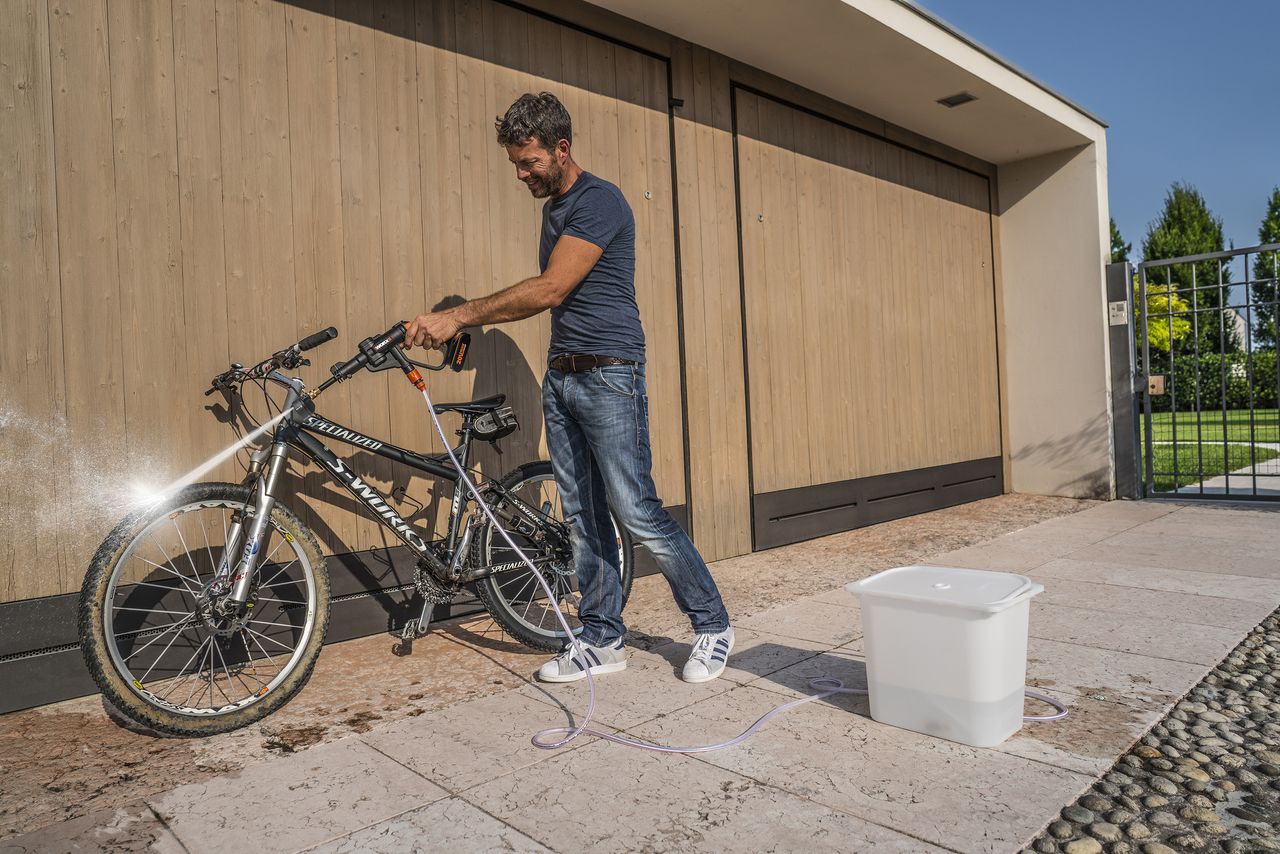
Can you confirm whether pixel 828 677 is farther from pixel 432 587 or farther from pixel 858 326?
pixel 858 326

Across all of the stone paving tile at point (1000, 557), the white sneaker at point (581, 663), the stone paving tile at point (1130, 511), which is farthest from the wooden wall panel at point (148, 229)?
the stone paving tile at point (1130, 511)

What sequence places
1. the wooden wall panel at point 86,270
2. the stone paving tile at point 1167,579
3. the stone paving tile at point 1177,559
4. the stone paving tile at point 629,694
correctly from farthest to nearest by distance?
the stone paving tile at point 1177,559 → the stone paving tile at point 1167,579 → the wooden wall panel at point 86,270 → the stone paving tile at point 629,694

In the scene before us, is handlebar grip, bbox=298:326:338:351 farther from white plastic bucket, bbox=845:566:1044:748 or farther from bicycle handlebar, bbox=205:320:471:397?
white plastic bucket, bbox=845:566:1044:748

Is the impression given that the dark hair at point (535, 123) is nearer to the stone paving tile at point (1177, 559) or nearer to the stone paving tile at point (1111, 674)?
the stone paving tile at point (1111, 674)

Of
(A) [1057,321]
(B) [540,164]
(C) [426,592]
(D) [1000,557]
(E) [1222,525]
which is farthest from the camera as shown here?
(A) [1057,321]

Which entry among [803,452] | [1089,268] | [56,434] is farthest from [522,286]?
[1089,268]

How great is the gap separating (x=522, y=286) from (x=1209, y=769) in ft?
6.82

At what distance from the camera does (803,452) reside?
17.2ft

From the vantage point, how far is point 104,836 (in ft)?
5.75

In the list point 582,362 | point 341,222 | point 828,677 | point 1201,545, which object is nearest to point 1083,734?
point 828,677

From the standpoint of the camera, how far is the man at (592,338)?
252cm

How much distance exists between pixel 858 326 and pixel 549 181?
11.9 feet

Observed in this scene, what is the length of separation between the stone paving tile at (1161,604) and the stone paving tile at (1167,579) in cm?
8

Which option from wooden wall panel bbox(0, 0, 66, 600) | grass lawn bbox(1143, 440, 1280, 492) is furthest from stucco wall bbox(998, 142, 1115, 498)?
wooden wall panel bbox(0, 0, 66, 600)
